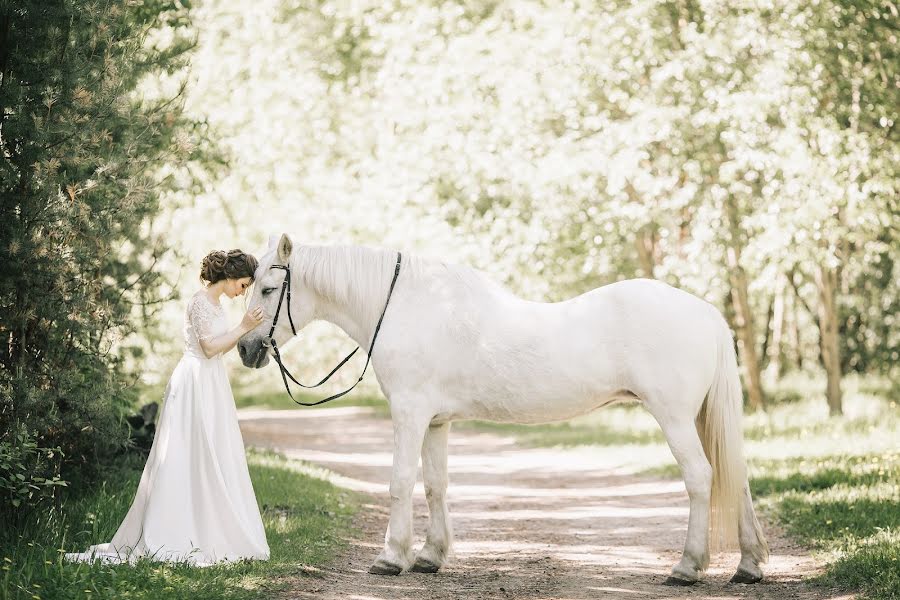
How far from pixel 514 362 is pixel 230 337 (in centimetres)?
192

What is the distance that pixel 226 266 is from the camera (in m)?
6.96

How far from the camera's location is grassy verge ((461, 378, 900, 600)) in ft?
21.2

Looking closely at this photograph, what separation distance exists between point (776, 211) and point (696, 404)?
807 centimetres

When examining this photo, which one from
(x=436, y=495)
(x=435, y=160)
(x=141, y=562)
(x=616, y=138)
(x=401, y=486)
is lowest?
(x=141, y=562)

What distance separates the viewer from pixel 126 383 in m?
7.98

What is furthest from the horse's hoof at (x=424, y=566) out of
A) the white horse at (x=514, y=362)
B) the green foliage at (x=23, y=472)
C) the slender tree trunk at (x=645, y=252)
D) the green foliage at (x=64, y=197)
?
the slender tree trunk at (x=645, y=252)

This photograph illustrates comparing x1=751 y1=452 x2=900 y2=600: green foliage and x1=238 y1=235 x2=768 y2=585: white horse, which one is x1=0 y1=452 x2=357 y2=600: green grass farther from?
x1=751 y1=452 x2=900 y2=600: green foliage

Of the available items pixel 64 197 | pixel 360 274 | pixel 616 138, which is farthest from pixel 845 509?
pixel 616 138

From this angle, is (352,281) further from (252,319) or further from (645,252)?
(645,252)

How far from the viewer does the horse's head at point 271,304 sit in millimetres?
6773

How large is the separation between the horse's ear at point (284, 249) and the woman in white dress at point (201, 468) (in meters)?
0.41

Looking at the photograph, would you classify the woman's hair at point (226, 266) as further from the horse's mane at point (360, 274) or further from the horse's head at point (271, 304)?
the horse's mane at point (360, 274)

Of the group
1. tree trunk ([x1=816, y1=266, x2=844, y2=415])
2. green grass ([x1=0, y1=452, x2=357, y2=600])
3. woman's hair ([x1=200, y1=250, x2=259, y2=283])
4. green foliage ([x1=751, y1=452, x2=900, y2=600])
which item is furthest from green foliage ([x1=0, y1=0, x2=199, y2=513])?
tree trunk ([x1=816, y1=266, x2=844, y2=415])

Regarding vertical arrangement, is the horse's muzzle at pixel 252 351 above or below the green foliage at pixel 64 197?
below
